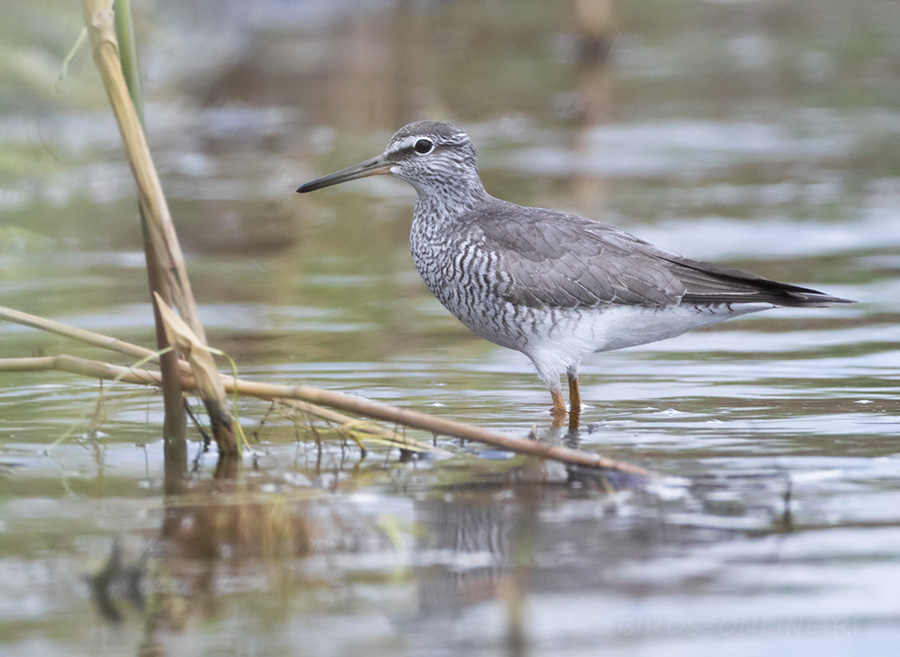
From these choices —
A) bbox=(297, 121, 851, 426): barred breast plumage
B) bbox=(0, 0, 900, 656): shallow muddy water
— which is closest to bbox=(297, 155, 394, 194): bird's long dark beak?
bbox=(297, 121, 851, 426): barred breast plumage

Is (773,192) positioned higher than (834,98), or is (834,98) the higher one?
(834,98)

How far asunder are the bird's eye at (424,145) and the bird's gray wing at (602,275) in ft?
2.68

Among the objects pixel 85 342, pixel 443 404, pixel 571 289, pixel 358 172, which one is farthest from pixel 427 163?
pixel 85 342

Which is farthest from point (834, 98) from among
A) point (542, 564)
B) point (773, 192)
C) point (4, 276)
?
point (542, 564)

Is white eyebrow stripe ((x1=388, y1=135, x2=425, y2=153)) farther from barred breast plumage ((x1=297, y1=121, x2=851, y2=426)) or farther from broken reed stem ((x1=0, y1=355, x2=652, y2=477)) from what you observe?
broken reed stem ((x1=0, y1=355, x2=652, y2=477))

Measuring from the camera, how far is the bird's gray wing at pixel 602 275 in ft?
24.1

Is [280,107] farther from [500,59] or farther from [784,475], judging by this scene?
[784,475]

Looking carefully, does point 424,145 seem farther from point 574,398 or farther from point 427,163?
point 574,398

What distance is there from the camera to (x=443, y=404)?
292 inches

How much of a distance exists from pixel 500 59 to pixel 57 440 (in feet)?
61.7

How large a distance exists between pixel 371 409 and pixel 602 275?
6.97 ft

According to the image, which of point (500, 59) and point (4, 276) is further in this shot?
point (500, 59)

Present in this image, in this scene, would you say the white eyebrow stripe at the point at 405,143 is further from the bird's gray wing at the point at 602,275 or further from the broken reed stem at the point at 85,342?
the broken reed stem at the point at 85,342

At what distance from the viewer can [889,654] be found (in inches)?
168
